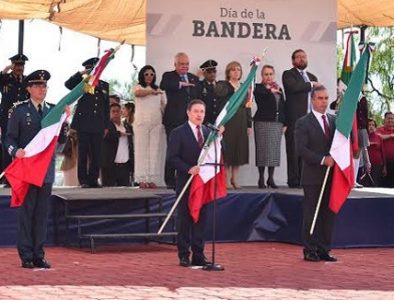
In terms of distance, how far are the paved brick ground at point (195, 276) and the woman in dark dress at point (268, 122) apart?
74.2 inches

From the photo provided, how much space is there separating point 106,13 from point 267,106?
6.54m

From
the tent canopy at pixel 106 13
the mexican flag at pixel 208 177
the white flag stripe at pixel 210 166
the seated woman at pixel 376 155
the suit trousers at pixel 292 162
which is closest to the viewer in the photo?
the mexican flag at pixel 208 177

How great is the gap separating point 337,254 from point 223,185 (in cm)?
215

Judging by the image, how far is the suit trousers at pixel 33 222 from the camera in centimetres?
949

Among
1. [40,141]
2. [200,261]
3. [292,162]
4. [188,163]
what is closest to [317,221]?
[200,261]

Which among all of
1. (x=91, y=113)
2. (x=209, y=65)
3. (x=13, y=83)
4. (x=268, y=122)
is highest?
(x=209, y=65)

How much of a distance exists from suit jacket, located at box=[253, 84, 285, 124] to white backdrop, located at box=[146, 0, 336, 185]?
2.91 ft

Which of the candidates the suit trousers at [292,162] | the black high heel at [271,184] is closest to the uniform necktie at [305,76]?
the suit trousers at [292,162]

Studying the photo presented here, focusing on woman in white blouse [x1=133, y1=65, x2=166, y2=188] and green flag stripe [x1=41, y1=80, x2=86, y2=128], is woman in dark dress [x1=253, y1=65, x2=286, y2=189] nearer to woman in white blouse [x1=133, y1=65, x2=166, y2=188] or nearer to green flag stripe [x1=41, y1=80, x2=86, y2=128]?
woman in white blouse [x1=133, y1=65, x2=166, y2=188]

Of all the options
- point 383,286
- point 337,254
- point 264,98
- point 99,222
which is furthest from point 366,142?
point 383,286

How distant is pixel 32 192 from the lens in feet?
31.2

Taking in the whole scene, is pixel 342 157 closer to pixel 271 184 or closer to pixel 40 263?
pixel 271 184

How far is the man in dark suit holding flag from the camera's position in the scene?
31.7 ft

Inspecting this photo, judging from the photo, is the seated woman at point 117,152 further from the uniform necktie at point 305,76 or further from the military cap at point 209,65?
the uniform necktie at point 305,76
